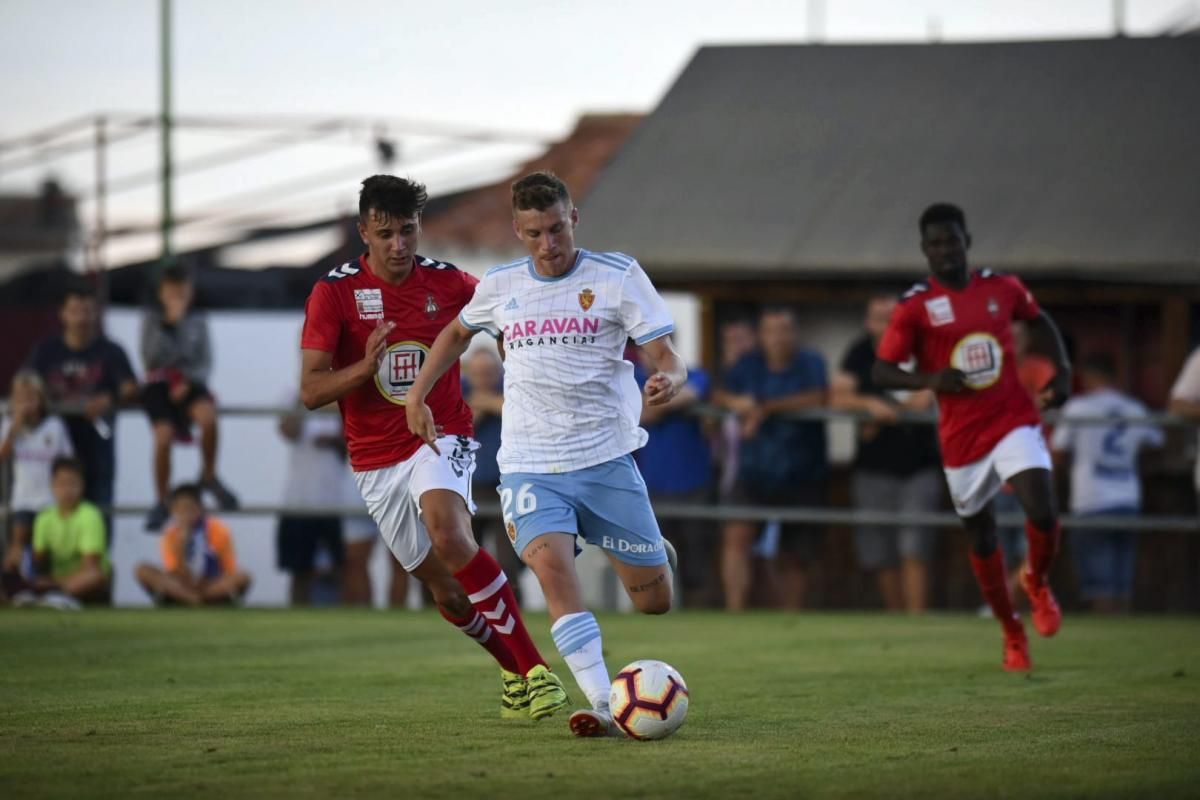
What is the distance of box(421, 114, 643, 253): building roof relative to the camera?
28578mm

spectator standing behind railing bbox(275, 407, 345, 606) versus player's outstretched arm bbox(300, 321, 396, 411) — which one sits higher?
player's outstretched arm bbox(300, 321, 396, 411)

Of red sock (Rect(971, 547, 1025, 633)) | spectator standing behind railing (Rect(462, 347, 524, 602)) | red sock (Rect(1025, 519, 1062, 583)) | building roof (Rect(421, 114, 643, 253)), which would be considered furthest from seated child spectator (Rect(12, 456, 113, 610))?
building roof (Rect(421, 114, 643, 253))

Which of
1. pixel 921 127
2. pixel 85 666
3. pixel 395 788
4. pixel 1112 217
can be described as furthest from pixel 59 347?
pixel 395 788

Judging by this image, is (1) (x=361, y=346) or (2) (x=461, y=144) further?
(2) (x=461, y=144)

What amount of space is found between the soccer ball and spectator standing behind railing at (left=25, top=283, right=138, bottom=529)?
956cm

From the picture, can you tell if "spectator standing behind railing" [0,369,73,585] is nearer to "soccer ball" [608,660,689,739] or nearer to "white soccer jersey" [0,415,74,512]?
"white soccer jersey" [0,415,74,512]

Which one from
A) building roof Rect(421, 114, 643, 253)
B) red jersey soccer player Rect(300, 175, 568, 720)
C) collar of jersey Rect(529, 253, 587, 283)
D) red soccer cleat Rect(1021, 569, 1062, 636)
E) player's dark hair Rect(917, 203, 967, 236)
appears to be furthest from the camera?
building roof Rect(421, 114, 643, 253)

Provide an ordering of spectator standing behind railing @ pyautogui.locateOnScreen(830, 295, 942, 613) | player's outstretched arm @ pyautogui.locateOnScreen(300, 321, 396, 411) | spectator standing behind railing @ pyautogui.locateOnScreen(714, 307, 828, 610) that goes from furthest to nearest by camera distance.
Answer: spectator standing behind railing @ pyautogui.locateOnScreen(714, 307, 828, 610) → spectator standing behind railing @ pyautogui.locateOnScreen(830, 295, 942, 613) → player's outstretched arm @ pyautogui.locateOnScreen(300, 321, 396, 411)

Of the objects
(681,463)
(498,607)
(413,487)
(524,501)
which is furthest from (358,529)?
(524,501)

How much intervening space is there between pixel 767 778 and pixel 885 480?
9.52m

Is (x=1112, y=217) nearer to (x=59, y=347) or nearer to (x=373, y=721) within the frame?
(x=59, y=347)

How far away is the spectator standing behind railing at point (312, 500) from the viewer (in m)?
17.1

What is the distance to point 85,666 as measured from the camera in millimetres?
10891

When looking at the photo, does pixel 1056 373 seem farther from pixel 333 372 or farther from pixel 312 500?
pixel 312 500
